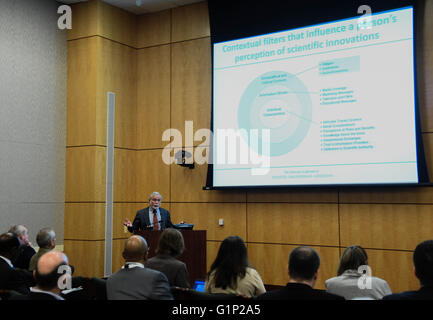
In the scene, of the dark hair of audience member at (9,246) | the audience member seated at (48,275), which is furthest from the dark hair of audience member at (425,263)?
the dark hair of audience member at (9,246)

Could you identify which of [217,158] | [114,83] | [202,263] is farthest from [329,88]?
[114,83]

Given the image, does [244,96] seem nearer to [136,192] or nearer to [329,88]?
[329,88]

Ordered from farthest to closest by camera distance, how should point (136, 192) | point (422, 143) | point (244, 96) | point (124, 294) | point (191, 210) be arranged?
point (136, 192)
point (191, 210)
point (244, 96)
point (422, 143)
point (124, 294)

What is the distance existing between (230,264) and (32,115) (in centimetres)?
496

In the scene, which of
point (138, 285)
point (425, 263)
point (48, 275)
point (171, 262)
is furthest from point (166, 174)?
point (425, 263)

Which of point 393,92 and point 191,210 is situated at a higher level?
point 393,92

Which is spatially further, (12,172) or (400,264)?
(12,172)

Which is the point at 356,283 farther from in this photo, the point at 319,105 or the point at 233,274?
the point at 319,105

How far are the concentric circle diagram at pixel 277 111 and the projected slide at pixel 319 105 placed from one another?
0.5 inches

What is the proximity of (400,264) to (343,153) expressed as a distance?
144 cm

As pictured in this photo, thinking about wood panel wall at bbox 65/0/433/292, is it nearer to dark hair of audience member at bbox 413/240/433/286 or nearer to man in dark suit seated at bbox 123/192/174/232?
man in dark suit seated at bbox 123/192/174/232

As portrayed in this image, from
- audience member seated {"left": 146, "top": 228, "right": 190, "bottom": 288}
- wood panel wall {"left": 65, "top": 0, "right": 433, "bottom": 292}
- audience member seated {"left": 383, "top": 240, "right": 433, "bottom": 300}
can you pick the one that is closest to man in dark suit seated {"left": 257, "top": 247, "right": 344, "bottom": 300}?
audience member seated {"left": 383, "top": 240, "right": 433, "bottom": 300}

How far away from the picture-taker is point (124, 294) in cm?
284

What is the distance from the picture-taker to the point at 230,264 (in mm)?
3115
